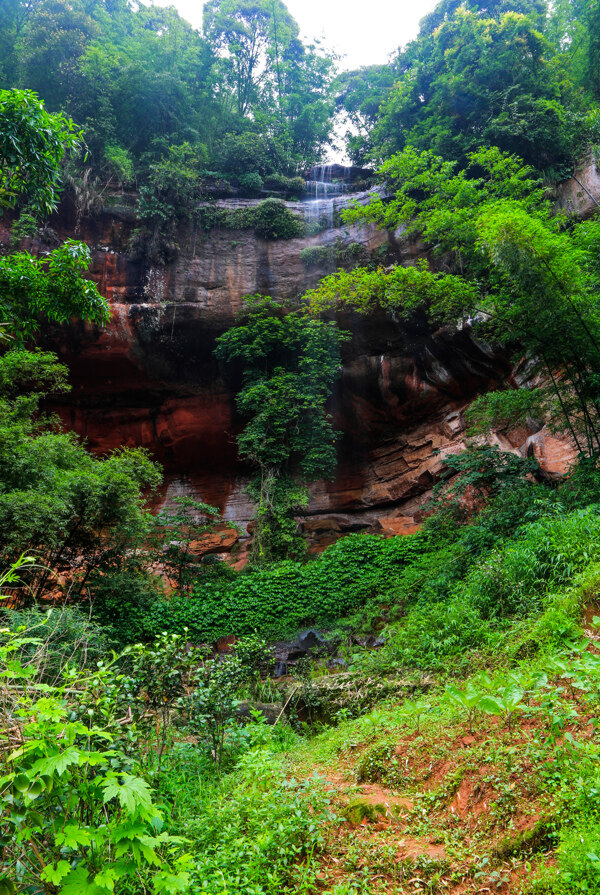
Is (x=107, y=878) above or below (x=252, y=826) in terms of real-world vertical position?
above

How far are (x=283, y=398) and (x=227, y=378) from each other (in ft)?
9.64

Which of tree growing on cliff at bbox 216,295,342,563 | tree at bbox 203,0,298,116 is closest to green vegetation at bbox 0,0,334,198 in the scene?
tree at bbox 203,0,298,116

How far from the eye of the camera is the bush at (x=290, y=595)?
378 inches

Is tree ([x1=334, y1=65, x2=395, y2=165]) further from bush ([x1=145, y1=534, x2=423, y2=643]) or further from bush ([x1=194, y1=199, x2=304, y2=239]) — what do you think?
bush ([x1=145, y1=534, x2=423, y2=643])

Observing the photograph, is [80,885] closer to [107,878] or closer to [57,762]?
[107,878]

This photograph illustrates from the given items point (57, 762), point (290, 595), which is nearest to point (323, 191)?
point (290, 595)

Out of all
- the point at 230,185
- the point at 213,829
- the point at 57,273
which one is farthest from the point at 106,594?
the point at 230,185

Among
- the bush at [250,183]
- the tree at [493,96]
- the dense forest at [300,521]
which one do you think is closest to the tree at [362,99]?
the dense forest at [300,521]

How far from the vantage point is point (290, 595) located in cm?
998

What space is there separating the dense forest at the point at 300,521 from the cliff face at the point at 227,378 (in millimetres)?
474

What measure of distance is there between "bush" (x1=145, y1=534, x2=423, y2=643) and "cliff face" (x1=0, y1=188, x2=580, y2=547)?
312 centimetres

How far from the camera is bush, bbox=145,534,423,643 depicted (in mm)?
9609

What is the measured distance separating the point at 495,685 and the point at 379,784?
106cm

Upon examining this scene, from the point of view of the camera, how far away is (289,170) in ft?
58.2
